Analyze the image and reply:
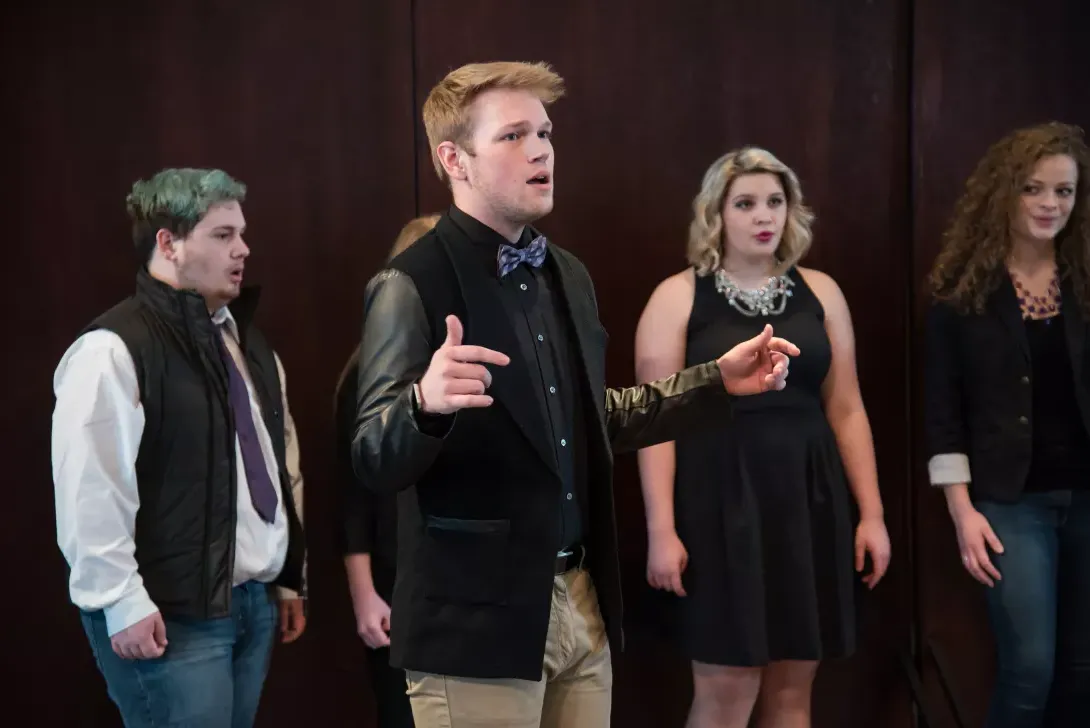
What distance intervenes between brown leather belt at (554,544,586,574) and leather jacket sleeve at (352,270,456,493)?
0.32 metres

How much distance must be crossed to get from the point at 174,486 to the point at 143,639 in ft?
0.96

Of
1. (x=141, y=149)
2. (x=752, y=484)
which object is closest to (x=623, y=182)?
(x=752, y=484)

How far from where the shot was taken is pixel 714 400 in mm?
1965

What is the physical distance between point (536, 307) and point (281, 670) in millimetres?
1776

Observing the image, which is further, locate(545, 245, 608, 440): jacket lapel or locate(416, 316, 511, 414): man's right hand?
locate(545, 245, 608, 440): jacket lapel

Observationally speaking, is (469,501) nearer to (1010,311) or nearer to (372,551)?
(372,551)

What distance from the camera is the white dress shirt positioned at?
2.11 m

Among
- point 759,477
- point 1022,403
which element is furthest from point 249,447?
point 1022,403

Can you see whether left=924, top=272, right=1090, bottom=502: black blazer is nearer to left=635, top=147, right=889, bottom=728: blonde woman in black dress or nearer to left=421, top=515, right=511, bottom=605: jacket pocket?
left=635, top=147, right=889, bottom=728: blonde woman in black dress

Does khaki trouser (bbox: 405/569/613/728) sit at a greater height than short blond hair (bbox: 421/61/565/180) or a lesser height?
lesser

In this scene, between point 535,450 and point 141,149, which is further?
point 141,149

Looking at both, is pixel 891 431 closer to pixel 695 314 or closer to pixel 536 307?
pixel 695 314

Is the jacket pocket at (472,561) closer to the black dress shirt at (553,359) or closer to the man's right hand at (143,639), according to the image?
the black dress shirt at (553,359)

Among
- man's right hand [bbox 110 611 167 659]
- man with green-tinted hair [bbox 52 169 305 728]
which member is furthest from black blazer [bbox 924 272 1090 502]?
man's right hand [bbox 110 611 167 659]
